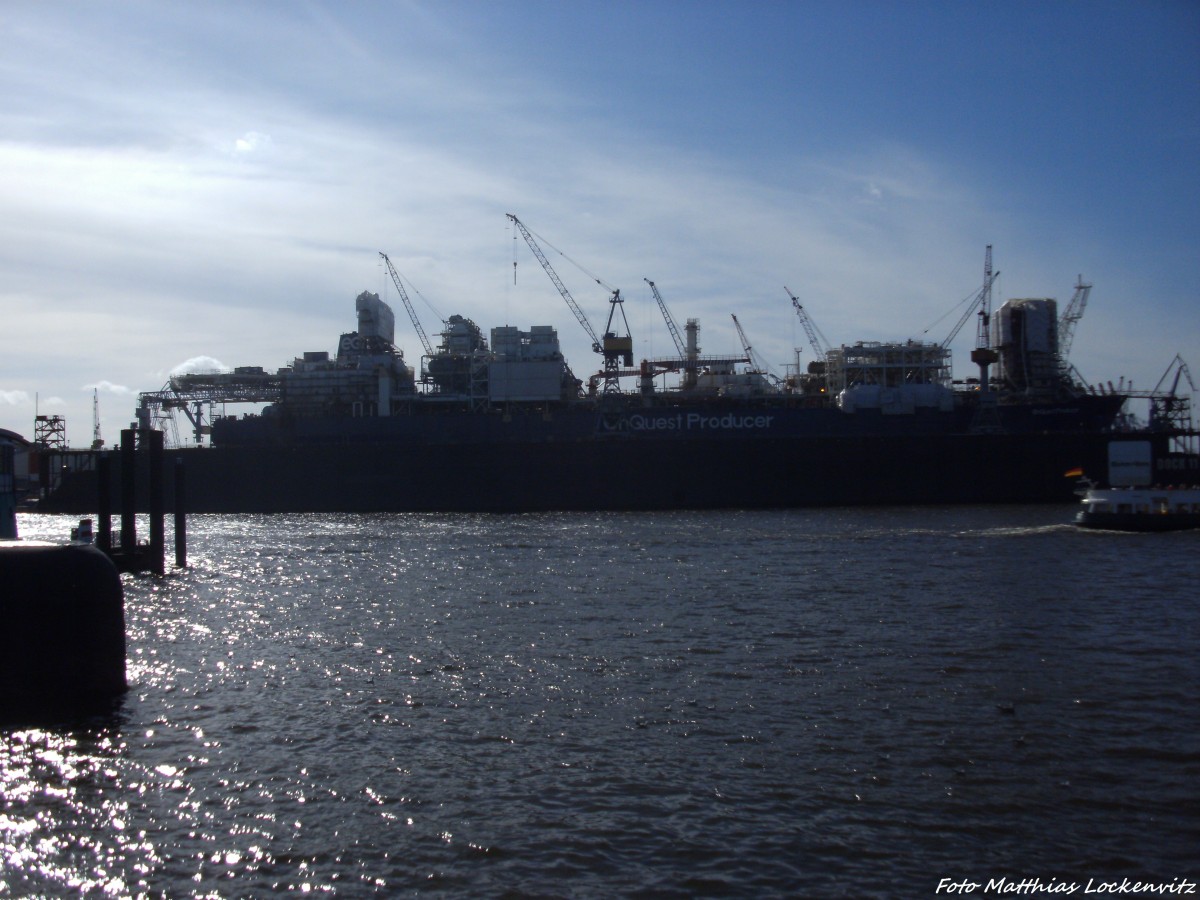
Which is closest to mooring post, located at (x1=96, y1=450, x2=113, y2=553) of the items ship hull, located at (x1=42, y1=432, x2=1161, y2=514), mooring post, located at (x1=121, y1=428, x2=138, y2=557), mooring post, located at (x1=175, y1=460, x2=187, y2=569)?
mooring post, located at (x1=121, y1=428, x2=138, y2=557)

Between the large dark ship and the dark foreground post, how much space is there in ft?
153

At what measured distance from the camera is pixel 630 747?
1142 centimetres

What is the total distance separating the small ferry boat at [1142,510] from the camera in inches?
1547

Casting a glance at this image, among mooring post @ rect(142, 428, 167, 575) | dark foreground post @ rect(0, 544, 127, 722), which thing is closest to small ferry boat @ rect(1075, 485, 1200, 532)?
mooring post @ rect(142, 428, 167, 575)

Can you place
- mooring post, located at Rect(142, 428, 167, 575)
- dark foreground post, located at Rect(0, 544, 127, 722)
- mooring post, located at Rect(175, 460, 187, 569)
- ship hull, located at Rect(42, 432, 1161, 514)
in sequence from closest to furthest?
dark foreground post, located at Rect(0, 544, 127, 722)
mooring post, located at Rect(142, 428, 167, 575)
mooring post, located at Rect(175, 460, 187, 569)
ship hull, located at Rect(42, 432, 1161, 514)

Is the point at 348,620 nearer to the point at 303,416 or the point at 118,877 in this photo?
the point at 118,877

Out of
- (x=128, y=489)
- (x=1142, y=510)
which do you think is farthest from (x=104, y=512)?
(x=1142, y=510)

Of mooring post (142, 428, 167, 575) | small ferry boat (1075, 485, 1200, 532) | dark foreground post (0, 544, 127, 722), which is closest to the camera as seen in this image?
dark foreground post (0, 544, 127, 722)

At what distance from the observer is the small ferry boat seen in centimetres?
3928

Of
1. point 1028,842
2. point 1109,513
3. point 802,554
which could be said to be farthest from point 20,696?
point 1109,513

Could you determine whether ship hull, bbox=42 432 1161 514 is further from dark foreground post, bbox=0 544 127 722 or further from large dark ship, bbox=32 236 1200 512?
dark foreground post, bbox=0 544 127 722

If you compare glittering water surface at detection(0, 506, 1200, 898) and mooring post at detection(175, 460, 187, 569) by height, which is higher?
mooring post at detection(175, 460, 187, 569)

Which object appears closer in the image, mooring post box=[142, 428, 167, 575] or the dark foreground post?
the dark foreground post

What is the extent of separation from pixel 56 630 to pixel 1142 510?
1576 inches
